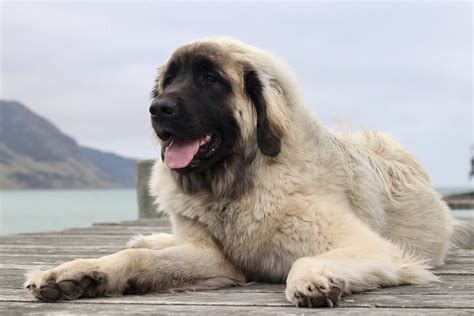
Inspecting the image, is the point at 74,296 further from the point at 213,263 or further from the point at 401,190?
the point at 401,190

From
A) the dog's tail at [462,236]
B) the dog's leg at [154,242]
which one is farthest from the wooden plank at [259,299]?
the dog's tail at [462,236]

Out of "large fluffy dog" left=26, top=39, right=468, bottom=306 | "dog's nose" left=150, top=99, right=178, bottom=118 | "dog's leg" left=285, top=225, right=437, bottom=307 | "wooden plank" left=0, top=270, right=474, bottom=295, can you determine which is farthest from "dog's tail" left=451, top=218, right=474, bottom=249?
"dog's nose" left=150, top=99, right=178, bottom=118

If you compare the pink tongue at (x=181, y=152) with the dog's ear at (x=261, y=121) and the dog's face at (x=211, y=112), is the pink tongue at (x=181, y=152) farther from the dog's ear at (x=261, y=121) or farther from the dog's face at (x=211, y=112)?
the dog's ear at (x=261, y=121)

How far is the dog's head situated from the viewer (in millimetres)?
3575

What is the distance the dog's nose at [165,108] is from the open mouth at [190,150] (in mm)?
207

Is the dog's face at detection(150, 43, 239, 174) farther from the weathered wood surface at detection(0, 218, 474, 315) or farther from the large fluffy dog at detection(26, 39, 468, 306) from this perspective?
the weathered wood surface at detection(0, 218, 474, 315)

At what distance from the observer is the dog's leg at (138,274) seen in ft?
9.73

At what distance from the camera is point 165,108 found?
11.2ft

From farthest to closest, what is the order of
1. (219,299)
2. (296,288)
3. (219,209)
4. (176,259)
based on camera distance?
1. (219,209)
2. (176,259)
3. (219,299)
4. (296,288)

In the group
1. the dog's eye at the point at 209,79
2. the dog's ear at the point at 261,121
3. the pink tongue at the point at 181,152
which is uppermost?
the dog's eye at the point at 209,79

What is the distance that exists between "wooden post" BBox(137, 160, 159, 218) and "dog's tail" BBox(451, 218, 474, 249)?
4514 millimetres

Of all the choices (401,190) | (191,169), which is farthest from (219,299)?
(401,190)

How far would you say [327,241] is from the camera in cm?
344

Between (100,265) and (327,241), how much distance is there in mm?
1137
